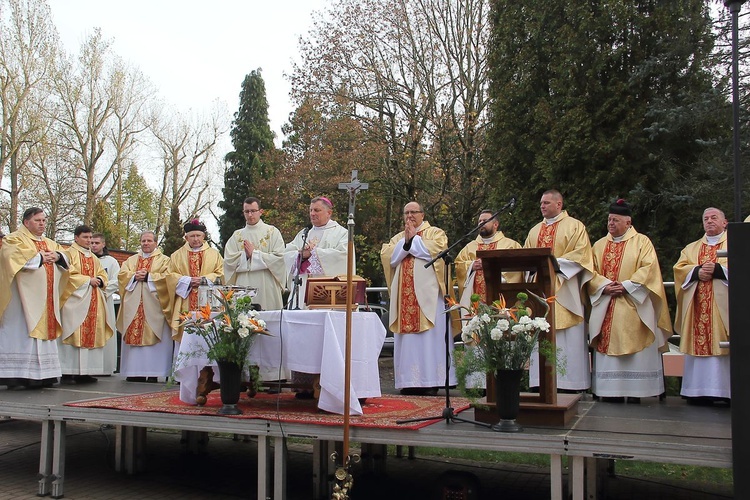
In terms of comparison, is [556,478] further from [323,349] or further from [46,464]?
[46,464]

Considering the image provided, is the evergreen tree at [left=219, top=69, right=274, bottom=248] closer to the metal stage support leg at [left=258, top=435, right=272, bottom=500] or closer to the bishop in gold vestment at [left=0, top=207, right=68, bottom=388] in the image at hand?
the bishop in gold vestment at [left=0, top=207, right=68, bottom=388]

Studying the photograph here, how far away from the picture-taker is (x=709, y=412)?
22.1 ft

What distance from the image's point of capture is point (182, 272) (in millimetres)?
10039

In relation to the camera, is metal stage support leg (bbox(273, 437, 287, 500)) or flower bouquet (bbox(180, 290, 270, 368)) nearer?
metal stage support leg (bbox(273, 437, 287, 500))

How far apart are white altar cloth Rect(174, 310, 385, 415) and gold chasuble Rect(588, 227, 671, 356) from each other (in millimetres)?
2650

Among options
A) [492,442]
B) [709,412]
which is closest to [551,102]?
[709,412]

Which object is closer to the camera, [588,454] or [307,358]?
[588,454]

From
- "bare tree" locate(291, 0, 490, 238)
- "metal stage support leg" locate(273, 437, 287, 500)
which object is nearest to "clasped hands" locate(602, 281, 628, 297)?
"metal stage support leg" locate(273, 437, 287, 500)

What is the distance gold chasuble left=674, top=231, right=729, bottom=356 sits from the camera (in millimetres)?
7465

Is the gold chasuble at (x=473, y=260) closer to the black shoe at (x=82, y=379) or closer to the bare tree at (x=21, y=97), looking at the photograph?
the black shoe at (x=82, y=379)

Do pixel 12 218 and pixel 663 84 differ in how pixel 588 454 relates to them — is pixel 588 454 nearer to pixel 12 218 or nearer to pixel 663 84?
pixel 663 84

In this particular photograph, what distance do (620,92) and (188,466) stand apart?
40.5 feet

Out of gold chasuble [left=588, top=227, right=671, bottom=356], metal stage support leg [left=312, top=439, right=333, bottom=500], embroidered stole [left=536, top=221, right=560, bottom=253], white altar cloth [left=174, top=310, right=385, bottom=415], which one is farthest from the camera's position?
embroidered stole [left=536, top=221, right=560, bottom=253]

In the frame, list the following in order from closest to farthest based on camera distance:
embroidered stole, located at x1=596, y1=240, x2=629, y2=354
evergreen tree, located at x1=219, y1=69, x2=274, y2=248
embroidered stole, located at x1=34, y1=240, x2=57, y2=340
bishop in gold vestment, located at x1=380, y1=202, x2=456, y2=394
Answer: embroidered stole, located at x1=596, y1=240, x2=629, y2=354, bishop in gold vestment, located at x1=380, y1=202, x2=456, y2=394, embroidered stole, located at x1=34, y1=240, x2=57, y2=340, evergreen tree, located at x1=219, y1=69, x2=274, y2=248
